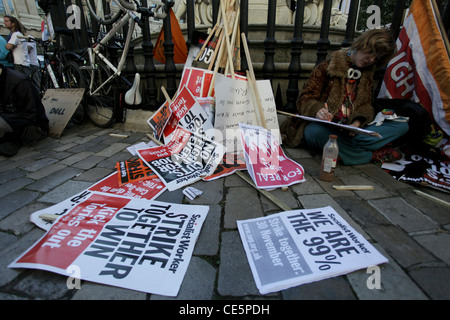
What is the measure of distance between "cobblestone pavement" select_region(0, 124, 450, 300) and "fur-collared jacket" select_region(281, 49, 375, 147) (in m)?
0.53

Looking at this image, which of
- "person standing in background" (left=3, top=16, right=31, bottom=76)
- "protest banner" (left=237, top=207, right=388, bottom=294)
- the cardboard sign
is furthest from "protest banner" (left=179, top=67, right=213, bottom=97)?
"person standing in background" (left=3, top=16, right=31, bottom=76)

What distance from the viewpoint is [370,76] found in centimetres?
227

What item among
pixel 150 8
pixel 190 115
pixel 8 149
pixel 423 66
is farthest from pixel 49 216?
pixel 423 66

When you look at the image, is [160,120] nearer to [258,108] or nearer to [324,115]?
[258,108]

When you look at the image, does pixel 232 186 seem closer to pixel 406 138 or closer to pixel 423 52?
pixel 406 138

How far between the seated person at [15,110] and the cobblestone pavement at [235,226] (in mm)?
273

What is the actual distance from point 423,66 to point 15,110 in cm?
465

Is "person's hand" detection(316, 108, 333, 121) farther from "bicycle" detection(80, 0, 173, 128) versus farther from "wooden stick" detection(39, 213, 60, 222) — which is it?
"wooden stick" detection(39, 213, 60, 222)

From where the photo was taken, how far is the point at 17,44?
4.82 m

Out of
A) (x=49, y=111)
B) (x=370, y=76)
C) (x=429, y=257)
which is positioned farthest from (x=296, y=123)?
(x=49, y=111)

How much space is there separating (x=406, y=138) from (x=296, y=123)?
113 centimetres

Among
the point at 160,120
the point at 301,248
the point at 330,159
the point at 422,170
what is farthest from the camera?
the point at 160,120

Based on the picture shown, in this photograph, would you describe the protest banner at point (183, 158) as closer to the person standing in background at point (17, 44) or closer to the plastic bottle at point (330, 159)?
the plastic bottle at point (330, 159)

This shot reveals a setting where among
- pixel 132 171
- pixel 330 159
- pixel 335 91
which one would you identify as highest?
pixel 335 91
